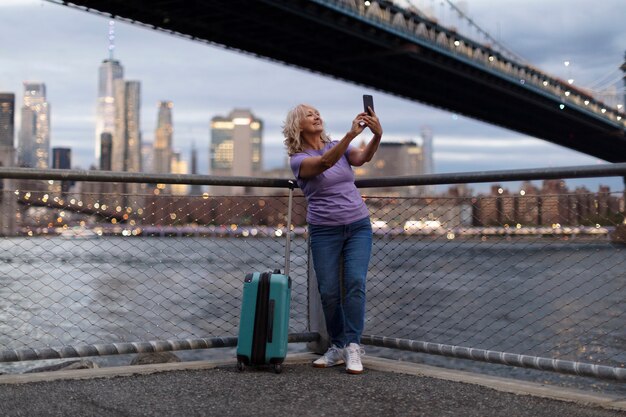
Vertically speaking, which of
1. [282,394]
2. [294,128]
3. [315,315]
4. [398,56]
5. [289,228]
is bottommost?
[282,394]

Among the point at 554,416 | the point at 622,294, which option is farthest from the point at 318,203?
the point at 622,294

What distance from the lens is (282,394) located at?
11.1ft

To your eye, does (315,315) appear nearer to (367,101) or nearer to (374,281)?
(367,101)

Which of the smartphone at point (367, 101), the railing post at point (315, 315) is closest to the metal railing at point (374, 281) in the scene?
the railing post at point (315, 315)

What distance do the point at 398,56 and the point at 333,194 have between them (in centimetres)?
2894

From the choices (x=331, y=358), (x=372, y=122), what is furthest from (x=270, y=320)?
(x=372, y=122)

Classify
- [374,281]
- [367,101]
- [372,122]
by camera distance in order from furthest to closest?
[374,281]
[367,101]
[372,122]

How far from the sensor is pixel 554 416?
9.81 ft

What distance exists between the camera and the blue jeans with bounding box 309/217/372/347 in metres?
3.97

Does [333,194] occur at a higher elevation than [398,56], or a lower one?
lower

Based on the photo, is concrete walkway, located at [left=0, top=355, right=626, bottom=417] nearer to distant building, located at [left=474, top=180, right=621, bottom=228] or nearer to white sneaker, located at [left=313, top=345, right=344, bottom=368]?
white sneaker, located at [left=313, top=345, right=344, bottom=368]

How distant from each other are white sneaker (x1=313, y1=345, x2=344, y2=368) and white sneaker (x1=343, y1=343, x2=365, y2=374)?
146mm

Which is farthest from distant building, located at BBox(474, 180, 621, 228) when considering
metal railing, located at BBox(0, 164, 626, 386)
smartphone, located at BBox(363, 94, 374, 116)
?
smartphone, located at BBox(363, 94, 374, 116)

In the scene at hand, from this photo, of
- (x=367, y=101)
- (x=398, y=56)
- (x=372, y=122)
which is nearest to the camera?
(x=372, y=122)
